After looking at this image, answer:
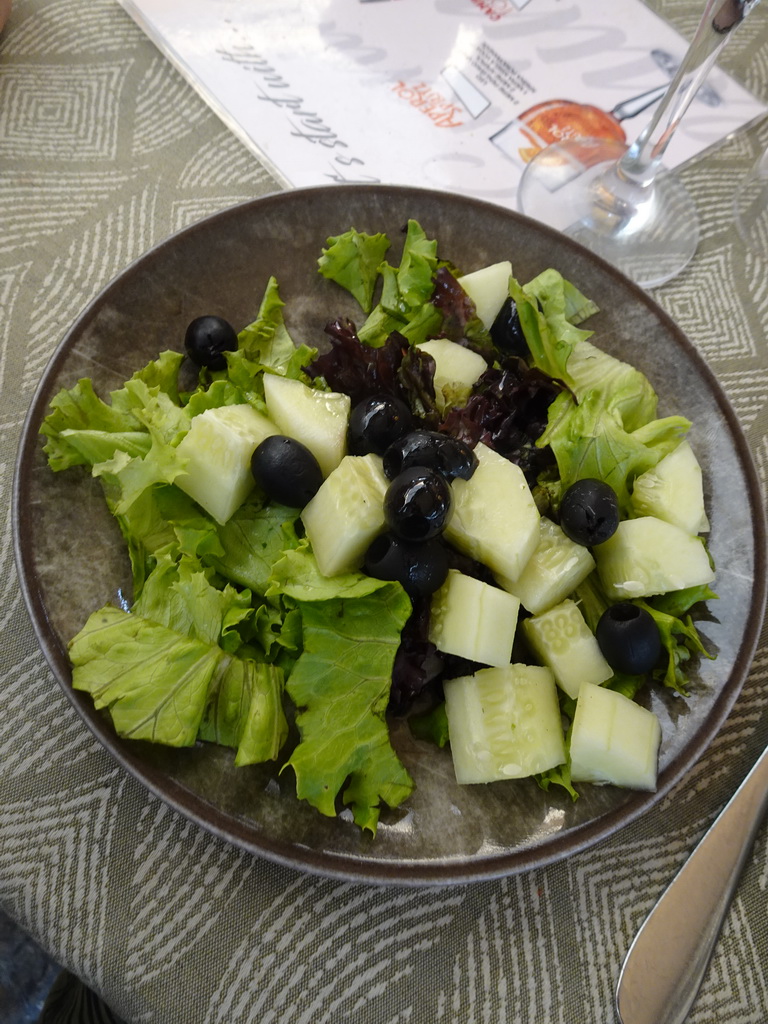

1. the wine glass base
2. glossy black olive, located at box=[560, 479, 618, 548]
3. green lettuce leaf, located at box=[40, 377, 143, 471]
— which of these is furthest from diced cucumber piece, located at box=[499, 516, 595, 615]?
the wine glass base

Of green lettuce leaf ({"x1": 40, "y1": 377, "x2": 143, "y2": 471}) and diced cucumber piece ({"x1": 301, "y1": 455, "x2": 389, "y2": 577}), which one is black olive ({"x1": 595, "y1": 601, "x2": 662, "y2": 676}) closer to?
diced cucumber piece ({"x1": 301, "y1": 455, "x2": 389, "y2": 577})

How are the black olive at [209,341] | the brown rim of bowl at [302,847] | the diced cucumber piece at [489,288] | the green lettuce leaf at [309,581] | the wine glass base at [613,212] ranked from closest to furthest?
the brown rim of bowl at [302,847] < the green lettuce leaf at [309,581] < the black olive at [209,341] < the diced cucumber piece at [489,288] < the wine glass base at [613,212]

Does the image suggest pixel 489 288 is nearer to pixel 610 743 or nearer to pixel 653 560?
pixel 653 560

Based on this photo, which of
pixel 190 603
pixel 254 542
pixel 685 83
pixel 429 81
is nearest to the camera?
pixel 190 603

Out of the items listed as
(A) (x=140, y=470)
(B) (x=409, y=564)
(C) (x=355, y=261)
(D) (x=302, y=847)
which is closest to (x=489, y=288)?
(C) (x=355, y=261)

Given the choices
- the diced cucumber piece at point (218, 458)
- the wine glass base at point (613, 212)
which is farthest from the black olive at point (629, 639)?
the wine glass base at point (613, 212)

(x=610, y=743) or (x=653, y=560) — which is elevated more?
(x=653, y=560)

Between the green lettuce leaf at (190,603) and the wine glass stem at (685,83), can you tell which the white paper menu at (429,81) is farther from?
the green lettuce leaf at (190,603)
